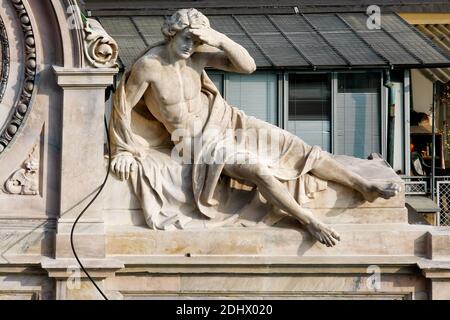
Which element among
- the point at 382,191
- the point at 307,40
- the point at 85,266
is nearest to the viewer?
the point at 85,266

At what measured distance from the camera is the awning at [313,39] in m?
28.1

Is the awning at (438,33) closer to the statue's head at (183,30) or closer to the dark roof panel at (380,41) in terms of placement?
the dark roof panel at (380,41)

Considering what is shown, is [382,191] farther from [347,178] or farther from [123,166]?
[123,166]

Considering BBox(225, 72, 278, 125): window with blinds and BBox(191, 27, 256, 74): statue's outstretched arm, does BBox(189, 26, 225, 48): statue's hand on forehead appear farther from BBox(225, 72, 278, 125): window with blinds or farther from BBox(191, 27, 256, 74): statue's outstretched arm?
BBox(225, 72, 278, 125): window with blinds

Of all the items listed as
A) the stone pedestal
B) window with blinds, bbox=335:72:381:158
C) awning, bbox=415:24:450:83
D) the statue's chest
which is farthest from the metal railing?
the stone pedestal

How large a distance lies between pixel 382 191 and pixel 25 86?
Result: 4.19 metres

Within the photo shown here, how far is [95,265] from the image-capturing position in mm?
15711

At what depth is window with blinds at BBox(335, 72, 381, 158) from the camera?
92.7ft

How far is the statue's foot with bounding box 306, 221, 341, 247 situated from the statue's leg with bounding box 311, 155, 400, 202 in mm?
590

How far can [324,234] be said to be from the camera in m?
15.9

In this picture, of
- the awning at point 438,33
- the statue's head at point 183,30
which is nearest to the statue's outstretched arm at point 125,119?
the statue's head at point 183,30

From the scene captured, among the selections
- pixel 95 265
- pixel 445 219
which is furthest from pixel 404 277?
pixel 445 219

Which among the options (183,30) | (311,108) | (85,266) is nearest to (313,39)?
(311,108)

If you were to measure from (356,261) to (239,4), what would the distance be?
629 inches
